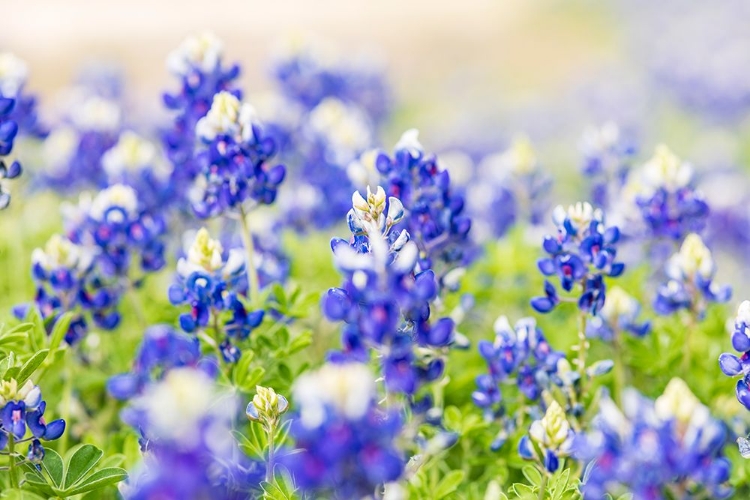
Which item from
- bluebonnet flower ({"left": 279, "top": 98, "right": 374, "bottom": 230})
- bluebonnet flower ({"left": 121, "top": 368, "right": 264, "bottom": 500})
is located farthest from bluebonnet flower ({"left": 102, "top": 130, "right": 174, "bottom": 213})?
bluebonnet flower ({"left": 121, "top": 368, "right": 264, "bottom": 500})

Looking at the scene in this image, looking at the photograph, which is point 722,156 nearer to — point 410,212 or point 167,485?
point 410,212

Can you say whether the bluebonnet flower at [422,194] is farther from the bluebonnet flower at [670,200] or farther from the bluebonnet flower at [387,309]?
the bluebonnet flower at [670,200]

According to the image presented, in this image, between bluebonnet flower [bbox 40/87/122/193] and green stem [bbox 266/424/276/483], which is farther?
bluebonnet flower [bbox 40/87/122/193]

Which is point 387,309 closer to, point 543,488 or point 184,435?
point 184,435

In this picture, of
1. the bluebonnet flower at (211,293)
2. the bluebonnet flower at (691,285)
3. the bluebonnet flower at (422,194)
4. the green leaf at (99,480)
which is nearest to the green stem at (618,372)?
the bluebonnet flower at (691,285)

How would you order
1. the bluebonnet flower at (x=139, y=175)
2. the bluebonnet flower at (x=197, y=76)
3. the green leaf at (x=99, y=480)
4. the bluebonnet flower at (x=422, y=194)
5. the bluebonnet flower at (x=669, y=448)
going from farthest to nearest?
1. the bluebonnet flower at (x=139, y=175)
2. the bluebonnet flower at (x=197, y=76)
3. the bluebonnet flower at (x=422, y=194)
4. the green leaf at (x=99, y=480)
5. the bluebonnet flower at (x=669, y=448)

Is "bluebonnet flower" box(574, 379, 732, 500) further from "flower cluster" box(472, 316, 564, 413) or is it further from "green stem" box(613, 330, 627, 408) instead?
"green stem" box(613, 330, 627, 408)

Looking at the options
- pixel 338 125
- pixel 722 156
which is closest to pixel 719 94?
pixel 722 156
